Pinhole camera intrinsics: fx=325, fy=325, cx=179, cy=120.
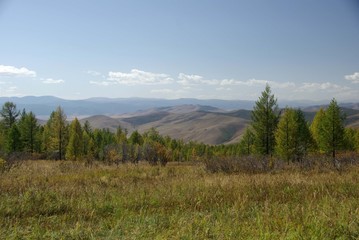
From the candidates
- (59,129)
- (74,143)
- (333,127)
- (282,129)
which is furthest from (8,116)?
(333,127)

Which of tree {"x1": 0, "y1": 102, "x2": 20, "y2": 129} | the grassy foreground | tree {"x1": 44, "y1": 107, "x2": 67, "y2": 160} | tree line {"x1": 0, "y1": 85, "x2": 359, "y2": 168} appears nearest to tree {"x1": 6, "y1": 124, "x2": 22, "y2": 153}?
tree line {"x1": 0, "y1": 85, "x2": 359, "y2": 168}

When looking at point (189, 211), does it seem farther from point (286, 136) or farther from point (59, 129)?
point (59, 129)

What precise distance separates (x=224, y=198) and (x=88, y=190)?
330 centimetres

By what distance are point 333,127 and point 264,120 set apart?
9063mm

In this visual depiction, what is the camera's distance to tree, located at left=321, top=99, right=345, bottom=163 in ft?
124

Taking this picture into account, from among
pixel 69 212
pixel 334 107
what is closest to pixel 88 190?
pixel 69 212

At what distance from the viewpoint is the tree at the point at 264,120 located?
118 ft

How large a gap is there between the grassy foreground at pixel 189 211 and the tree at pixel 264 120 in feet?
89.6

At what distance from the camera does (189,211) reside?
6.23 meters

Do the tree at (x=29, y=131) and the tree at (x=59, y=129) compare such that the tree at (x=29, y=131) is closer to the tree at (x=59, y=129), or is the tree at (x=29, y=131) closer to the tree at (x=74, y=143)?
the tree at (x=59, y=129)

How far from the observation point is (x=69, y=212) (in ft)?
20.1

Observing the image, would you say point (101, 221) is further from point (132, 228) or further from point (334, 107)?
point (334, 107)

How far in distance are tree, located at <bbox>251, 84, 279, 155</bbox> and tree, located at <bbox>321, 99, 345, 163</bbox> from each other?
6775mm

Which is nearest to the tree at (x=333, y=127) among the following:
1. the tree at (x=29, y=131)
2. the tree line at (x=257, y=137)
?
the tree line at (x=257, y=137)
